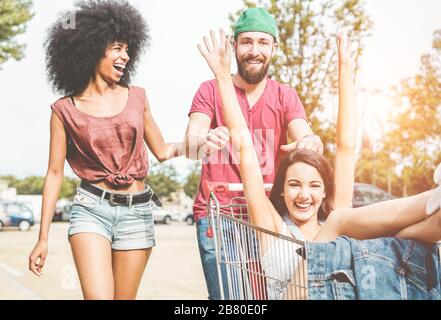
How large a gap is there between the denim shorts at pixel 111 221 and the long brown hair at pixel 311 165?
0.48 m

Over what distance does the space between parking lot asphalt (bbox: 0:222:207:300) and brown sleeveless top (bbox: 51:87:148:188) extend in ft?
1.58

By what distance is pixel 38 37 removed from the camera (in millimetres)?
2918

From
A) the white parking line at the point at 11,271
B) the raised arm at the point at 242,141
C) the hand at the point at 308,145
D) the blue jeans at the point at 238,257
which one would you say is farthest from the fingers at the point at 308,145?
the white parking line at the point at 11,271

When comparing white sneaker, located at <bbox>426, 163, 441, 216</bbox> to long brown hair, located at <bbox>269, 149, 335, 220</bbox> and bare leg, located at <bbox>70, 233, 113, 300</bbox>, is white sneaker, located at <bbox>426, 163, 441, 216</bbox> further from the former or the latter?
bare leg, located at <bbox>70, 233, 113, 300</bbox>

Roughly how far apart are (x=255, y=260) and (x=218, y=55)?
733 mm

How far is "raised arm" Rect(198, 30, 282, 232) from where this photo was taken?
236cm

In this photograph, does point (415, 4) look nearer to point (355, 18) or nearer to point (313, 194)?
point (355, 18)

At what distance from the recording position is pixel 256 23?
2688 millimetres

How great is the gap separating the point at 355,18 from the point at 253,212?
4.14 feet

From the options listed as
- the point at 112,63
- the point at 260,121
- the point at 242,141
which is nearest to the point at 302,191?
the point at 242,141

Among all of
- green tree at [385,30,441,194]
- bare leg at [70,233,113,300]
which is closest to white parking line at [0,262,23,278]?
bare leg at [70,233,113,300]

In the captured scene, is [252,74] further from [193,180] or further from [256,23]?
Answer: [193,180]

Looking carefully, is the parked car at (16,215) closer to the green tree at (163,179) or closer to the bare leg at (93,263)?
the green tree at (163,179)
